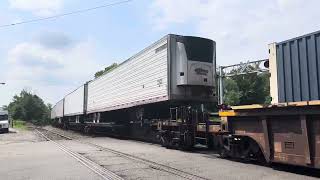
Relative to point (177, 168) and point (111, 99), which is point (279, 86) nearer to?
point (177, 168)

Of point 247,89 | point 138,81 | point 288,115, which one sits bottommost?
point 288,115

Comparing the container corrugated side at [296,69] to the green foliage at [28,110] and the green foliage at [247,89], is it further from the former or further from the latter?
the green foliage at [28,110]

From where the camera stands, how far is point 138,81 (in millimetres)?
23188

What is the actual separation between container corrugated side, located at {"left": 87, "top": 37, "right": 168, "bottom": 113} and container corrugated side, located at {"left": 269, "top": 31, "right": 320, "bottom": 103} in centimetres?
691

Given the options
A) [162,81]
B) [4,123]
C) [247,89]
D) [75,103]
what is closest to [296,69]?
[162,81]

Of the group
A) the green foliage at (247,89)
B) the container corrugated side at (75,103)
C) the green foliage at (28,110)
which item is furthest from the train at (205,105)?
the green foliage at (28,110)

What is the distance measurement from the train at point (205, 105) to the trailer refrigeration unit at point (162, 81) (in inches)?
1.6

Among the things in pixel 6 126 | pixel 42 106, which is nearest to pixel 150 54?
pixel 6 126

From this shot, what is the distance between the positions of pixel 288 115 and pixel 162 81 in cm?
873

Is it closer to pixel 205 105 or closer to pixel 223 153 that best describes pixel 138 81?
pixel 205 105

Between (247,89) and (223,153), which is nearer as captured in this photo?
(223,153)

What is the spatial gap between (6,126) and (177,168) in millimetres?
40219

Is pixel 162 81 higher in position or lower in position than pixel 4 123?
higher

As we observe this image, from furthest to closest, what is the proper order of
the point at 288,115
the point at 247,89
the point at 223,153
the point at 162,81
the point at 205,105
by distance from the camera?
the point at 247,89
the point at 205,105
the point at 162,81
the point at 223,153
the point at 288,115
